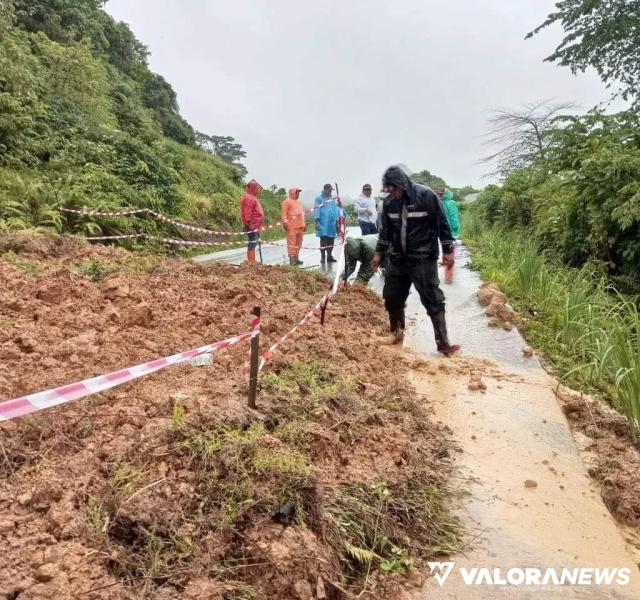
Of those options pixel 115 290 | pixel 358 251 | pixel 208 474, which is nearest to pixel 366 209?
pixel 358 251

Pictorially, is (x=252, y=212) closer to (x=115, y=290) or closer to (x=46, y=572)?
(x=115, y=290)

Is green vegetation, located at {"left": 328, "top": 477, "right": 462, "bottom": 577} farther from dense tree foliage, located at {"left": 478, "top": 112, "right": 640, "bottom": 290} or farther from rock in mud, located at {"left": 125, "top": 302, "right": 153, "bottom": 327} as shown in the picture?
dense tree foliage, located at {"left": 478, "top": 112, "right": 640, "bottom": 290}

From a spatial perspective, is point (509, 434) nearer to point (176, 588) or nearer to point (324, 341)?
point (324, 341)

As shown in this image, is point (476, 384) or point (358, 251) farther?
point (358, 251)

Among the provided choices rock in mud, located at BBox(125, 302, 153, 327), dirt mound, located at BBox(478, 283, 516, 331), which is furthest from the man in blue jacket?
rock in mud, located at BBox(125, 302, 153, 327)

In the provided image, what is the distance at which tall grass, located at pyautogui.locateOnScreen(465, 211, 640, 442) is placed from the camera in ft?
11.2

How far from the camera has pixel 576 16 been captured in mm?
11898

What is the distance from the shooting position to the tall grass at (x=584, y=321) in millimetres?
3400

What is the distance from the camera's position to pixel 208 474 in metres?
2.21

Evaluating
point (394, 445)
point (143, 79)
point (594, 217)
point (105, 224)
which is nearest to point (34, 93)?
point (105, 224)

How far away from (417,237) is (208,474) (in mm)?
3067

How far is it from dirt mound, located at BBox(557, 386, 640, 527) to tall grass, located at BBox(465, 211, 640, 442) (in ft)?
0.38

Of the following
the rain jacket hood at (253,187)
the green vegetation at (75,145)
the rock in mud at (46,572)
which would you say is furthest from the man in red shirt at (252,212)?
the rock in mud at (46,572)

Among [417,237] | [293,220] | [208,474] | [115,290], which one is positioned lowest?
[208,474]
